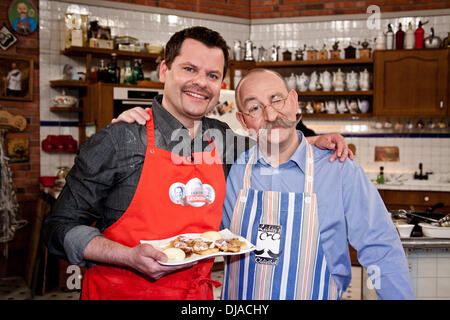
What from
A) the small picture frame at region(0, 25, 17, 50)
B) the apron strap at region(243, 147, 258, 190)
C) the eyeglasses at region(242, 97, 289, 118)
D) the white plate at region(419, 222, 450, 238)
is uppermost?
the small picture frame at region(0, 25, 17, 50)

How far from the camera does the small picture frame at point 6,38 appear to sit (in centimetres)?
410

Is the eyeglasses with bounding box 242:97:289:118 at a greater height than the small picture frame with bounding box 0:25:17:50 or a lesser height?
lesser

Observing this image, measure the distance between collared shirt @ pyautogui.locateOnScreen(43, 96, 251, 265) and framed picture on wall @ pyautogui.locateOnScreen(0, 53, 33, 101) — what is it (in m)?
3.28

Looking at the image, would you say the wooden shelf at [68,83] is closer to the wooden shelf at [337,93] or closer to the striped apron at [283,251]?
the wooden shelf at [337,93]

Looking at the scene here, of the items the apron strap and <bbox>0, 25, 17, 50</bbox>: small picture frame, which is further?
<bbox>0, 25, 17, 50</bbox>: small picture frame

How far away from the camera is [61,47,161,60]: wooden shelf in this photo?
13.8ft

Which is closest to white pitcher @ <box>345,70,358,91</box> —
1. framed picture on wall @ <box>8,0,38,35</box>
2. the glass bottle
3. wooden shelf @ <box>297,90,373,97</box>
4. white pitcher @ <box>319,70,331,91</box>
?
wooden shelf @ <box>297,90,373,97</box>

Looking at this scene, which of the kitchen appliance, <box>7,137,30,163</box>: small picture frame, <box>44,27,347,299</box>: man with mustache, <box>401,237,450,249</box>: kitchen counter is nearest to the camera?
<box>44,27,347,299</box>: man with mustache

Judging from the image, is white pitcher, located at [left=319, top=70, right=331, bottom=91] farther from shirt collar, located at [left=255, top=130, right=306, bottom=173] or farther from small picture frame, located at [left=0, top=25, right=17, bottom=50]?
shirt collar, located at [left=255, top=130, right=306, bottom=173]

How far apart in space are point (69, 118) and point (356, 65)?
3243 mm

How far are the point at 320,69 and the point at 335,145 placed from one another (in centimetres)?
388

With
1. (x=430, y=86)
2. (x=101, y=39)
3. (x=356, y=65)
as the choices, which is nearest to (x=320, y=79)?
(x=356, y=65)

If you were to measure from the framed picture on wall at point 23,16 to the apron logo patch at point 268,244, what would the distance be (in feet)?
12.6
